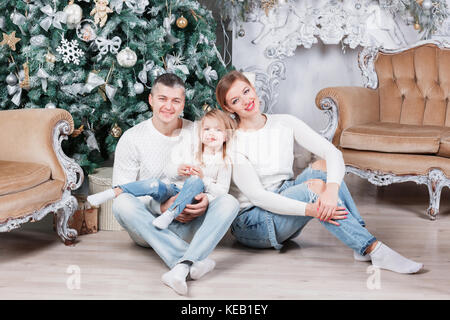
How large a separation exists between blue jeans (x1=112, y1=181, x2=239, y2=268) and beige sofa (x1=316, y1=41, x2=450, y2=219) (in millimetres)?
1298

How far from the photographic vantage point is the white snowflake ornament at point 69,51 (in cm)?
274

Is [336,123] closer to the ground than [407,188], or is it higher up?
higher up

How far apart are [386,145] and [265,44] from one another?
69.3 inches

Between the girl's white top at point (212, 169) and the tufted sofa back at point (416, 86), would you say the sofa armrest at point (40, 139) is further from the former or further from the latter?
the tufted sofa back at point (416, 86)

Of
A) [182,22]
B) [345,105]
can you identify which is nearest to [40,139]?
[182,22]

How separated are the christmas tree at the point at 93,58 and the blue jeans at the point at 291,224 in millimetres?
975

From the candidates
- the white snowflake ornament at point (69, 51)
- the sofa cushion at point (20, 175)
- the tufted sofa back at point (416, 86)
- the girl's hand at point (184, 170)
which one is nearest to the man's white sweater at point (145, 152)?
the girl's hand at point (184, 170)

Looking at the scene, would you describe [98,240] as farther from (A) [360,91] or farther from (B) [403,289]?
(A) [360,91]

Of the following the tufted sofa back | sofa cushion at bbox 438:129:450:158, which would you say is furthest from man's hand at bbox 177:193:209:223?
the tufted sofa back

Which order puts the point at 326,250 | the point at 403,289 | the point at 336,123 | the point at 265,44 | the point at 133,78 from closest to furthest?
1. the point at 403,289
2. the point at 326,250
3. the point at 133,78
4. the point at 336,123
5. the point at 265,44

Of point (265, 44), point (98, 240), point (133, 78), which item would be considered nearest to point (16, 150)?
point (98, 240)

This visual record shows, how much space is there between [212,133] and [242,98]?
19 centimetres

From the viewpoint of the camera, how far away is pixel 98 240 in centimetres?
251

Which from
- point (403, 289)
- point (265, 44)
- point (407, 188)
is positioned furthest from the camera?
A: point (265, 44)
